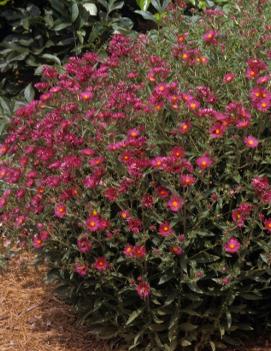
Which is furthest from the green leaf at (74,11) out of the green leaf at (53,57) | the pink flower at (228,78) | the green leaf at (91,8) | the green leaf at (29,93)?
the pink flower at (228,78)

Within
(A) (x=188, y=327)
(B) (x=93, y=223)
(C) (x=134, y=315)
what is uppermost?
(B) (x=93, y=223)

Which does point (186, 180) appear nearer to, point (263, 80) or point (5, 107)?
point (263, 80)

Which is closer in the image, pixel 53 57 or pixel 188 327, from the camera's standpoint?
pixel 188 327

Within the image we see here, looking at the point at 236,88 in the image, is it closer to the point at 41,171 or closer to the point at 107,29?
the point at 41,171

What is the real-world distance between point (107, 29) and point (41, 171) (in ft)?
6.90

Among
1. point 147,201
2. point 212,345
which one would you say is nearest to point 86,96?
point 147,201

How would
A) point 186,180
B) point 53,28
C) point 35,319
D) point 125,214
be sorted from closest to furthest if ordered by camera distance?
point 186,180
point 125,214
point 35,319
point 53,28

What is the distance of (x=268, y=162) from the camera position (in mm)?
3371

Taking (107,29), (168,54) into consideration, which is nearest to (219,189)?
(168,54)

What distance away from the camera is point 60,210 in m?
3.36

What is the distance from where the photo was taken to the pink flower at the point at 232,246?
3.23 metres

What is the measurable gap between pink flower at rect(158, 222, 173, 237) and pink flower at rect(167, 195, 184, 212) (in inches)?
3.1

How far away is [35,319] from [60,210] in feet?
3.81

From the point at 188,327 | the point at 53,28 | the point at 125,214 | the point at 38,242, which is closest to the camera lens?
the point at 125,214
